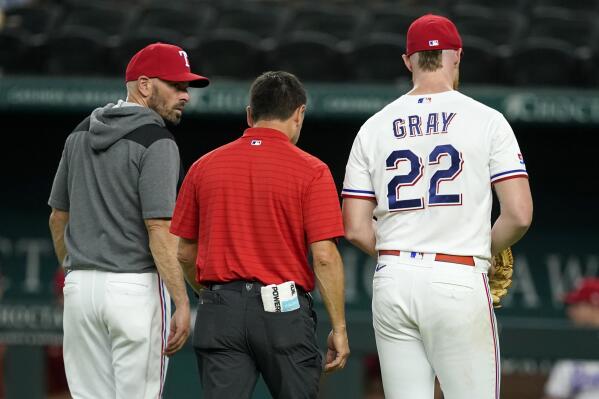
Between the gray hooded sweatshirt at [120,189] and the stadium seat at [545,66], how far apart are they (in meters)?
4.90

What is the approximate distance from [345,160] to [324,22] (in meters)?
1.38

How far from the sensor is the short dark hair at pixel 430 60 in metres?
3.47

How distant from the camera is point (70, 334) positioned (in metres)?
3.72

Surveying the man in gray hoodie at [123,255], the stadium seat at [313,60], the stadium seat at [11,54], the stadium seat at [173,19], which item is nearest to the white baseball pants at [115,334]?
the man in gray hoodie at [123,255]

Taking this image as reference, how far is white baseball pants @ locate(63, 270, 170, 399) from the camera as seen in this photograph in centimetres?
364

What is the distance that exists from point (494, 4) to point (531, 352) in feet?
17.0

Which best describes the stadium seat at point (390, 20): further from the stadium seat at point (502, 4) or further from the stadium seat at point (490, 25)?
the stadium seat at point (502, 4)

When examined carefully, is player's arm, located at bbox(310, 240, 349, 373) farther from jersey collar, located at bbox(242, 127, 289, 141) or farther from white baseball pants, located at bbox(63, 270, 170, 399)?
white baseball pants, located at bbox(63, 270, 170, 399)

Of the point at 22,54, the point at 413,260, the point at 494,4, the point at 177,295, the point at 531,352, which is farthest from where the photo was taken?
the point at 494,4

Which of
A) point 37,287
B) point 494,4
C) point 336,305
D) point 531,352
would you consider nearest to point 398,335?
point 336,305

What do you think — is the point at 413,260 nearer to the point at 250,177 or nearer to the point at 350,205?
the point at 350,205

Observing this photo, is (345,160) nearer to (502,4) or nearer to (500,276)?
(502,4)

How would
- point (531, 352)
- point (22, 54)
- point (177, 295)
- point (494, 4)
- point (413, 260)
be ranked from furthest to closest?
point (494, 4) < point (22, 54) < point (531, 352) < point (177, 295) < point (413, 260)

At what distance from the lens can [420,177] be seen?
3.36 m
